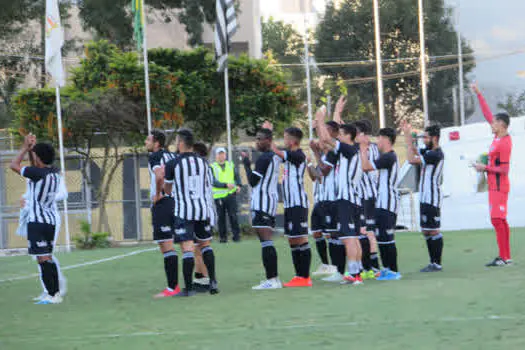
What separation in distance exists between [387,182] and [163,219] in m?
2.69

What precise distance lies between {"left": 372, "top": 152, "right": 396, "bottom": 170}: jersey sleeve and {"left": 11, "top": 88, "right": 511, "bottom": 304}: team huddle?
0.01m

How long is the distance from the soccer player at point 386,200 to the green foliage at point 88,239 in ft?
36.0

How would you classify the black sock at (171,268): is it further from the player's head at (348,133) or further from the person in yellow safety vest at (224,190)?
the person in yellow safety vest at (224,190)

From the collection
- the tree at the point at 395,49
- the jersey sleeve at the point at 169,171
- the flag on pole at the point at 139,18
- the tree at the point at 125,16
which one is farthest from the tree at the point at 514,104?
the jersey sleeve at the point at 169,171

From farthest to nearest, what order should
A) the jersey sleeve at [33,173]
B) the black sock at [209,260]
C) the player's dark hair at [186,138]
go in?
the black sock at [209,260] → the player's dark hair at [186,138] → the jersey sleeve at [33,173]

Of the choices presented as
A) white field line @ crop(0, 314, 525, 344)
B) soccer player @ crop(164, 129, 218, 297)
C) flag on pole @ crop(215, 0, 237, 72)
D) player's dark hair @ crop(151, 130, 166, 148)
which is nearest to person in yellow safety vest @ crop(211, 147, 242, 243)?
flag on pole @ crop(215, 0, 237, 72)

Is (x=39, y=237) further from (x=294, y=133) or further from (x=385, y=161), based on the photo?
(x=385, y=161)

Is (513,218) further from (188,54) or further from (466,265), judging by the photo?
(188,54)

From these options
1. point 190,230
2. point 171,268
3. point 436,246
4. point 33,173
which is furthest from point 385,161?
point 33,173

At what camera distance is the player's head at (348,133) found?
10.6 m

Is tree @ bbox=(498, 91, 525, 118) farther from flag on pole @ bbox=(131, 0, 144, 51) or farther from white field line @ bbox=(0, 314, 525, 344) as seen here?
white field line @ bbox=(0, 314, 525, 344)

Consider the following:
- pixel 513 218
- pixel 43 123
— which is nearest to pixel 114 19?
pixel 43 123

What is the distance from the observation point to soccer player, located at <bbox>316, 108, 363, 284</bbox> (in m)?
10.5

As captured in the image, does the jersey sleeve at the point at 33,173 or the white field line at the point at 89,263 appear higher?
the jersey sleeve at the point at 33,173
